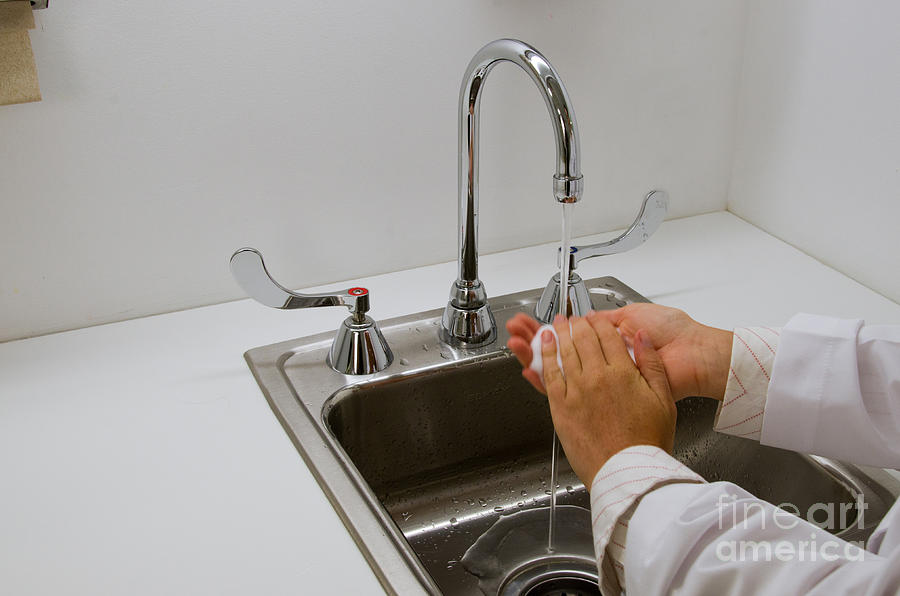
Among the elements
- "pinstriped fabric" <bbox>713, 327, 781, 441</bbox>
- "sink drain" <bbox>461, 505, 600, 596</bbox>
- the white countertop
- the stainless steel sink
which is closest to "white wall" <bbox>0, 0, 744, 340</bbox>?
the white countertop

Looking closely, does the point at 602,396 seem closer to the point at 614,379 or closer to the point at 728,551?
the point at 614,379

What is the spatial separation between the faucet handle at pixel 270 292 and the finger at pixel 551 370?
27cm

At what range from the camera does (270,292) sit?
0.97 meters

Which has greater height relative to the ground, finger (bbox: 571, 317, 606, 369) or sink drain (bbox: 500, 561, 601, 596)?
finger (bbox: 571, 317, 606, 369)

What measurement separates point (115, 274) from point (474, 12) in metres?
0.58

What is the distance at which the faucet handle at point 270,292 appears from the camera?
94cm

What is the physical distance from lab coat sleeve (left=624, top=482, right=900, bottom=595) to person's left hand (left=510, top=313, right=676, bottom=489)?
73mm

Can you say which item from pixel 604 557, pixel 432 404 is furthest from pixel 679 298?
pixel 604 557

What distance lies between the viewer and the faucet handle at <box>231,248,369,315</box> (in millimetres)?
937

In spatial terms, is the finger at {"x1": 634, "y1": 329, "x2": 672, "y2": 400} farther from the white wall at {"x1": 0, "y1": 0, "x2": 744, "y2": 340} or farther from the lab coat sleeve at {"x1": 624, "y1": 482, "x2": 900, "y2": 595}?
the white wall at {"x1": 0, "y1": 0, "x2": 744, "y2": 340}

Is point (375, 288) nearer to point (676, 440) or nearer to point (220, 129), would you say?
point (220, 129)

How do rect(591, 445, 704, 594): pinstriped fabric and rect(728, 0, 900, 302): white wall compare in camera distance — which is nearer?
rect(591, 445, 704, 594): pinstriped fabric

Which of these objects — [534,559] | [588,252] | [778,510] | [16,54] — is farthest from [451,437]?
[16,54]

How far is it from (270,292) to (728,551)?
559mm
